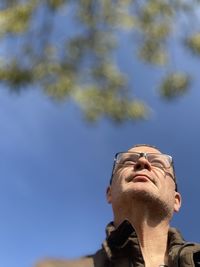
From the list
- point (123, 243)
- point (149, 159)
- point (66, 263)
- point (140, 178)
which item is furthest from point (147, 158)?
point (66, 263)

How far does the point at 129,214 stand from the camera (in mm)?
2215

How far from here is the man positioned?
1.89 metres

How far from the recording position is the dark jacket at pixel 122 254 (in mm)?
1861

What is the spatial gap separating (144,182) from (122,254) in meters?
0.42

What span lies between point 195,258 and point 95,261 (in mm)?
358

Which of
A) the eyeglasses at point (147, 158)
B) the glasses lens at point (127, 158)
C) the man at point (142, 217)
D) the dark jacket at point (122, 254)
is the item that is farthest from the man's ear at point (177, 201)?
the dark jacket at point (122, 254)

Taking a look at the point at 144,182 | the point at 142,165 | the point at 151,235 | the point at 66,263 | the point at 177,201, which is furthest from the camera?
the point at 177,201

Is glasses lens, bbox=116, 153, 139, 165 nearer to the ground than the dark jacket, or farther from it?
farther from it

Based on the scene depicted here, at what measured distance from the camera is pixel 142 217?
7.20 feet

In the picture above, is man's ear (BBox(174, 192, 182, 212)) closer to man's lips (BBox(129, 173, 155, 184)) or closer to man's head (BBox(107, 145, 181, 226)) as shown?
man's head (BBox(107, 145, 181, 226))

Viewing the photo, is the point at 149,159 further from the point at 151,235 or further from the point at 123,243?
the point at 123,243

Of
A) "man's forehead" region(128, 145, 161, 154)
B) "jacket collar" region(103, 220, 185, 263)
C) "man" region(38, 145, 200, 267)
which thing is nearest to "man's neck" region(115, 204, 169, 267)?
"man" region(38, 145, 200, 267)

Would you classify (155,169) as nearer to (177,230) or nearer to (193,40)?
(177,230)

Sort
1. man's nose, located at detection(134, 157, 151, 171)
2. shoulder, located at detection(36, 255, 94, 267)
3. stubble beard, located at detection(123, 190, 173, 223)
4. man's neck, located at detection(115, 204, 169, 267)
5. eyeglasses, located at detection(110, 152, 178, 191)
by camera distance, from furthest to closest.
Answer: eyeglasses, located at detection(110, 152, 178, 191), man's nose, located at detection(134, 157, 151, 171), stubble beard, located at detection(123, 190, 173, 223), man's neck, located at detection(115, 204, 169, 267), shoulder, located at detection(36, 255, 94, 267)
